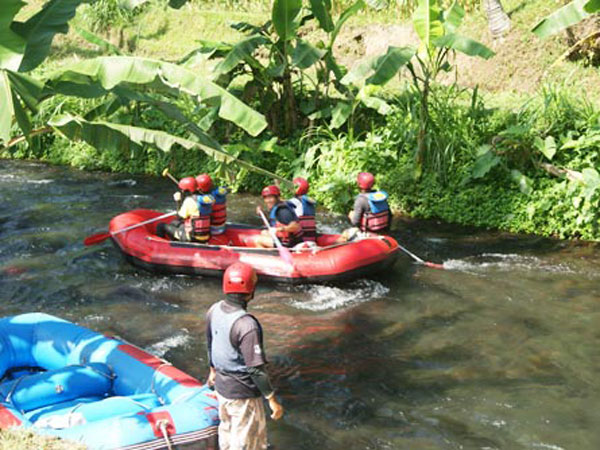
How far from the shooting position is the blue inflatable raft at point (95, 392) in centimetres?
503

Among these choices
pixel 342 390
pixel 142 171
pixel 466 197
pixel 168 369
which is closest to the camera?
pixel 168 369

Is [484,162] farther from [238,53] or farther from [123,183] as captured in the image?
[123,183]

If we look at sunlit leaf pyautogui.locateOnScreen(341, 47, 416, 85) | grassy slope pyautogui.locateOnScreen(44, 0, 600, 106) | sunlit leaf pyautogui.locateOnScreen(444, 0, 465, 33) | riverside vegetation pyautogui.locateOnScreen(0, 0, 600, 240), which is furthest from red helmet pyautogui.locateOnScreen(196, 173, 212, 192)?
grassy slope pyautogui.locateOnScreen(44, 0, 600, 106)

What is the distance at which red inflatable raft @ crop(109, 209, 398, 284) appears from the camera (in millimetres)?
9195

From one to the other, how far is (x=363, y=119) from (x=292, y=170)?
64.6 inches

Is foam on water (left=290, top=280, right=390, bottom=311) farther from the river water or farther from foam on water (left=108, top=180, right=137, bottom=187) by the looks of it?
foam on water (left=108, top=180, right=137, bottom=187)

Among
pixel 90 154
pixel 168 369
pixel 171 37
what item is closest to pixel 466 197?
pixel 168 369

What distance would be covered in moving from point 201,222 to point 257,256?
0.98 m

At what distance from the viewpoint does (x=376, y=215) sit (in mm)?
9492

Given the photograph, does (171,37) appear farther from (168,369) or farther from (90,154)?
(168,369)

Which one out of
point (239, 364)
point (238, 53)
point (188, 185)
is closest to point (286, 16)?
point (238, 53)

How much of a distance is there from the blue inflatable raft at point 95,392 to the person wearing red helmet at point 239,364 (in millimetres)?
384

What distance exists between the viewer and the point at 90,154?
55.4 ft

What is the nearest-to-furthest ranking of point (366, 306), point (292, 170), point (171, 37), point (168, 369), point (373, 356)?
1. point (168, 369)
2. point (373, 356)
3. point (366, 306)
4. point (292, 170)
5. point (171, 37)
